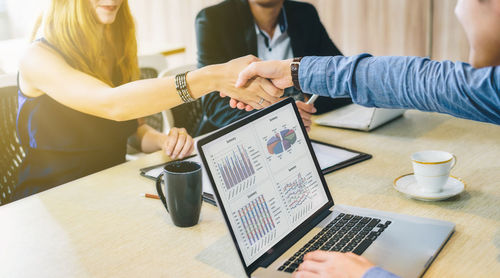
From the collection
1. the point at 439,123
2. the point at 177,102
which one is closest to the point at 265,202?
the point at 177,102

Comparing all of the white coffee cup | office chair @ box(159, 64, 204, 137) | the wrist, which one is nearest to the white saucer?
the white coffee cup

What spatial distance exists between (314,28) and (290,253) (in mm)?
1529

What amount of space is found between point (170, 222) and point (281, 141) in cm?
30

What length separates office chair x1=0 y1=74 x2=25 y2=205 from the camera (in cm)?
161

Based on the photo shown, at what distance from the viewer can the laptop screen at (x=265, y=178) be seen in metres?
0.80

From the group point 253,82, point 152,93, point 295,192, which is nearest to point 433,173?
point 295,192

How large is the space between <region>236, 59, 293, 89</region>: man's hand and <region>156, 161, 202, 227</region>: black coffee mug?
38cm

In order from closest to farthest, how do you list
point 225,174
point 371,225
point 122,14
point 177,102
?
point 225,174
point 371,225
point 177,102
point 122,14

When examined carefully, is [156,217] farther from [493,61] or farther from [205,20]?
[205,20]

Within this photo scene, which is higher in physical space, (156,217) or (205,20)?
(205,20)

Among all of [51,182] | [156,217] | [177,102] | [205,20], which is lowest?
[51,182]

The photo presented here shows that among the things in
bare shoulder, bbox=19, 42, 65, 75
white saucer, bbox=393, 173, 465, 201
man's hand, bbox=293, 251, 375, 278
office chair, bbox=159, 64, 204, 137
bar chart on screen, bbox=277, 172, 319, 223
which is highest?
bare shoulder, bbox=19, 42, 65, 75

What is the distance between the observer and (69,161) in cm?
163

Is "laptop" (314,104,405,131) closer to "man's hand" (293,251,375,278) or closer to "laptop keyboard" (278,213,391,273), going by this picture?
"laptop keyboard" (278,213,391,273)
